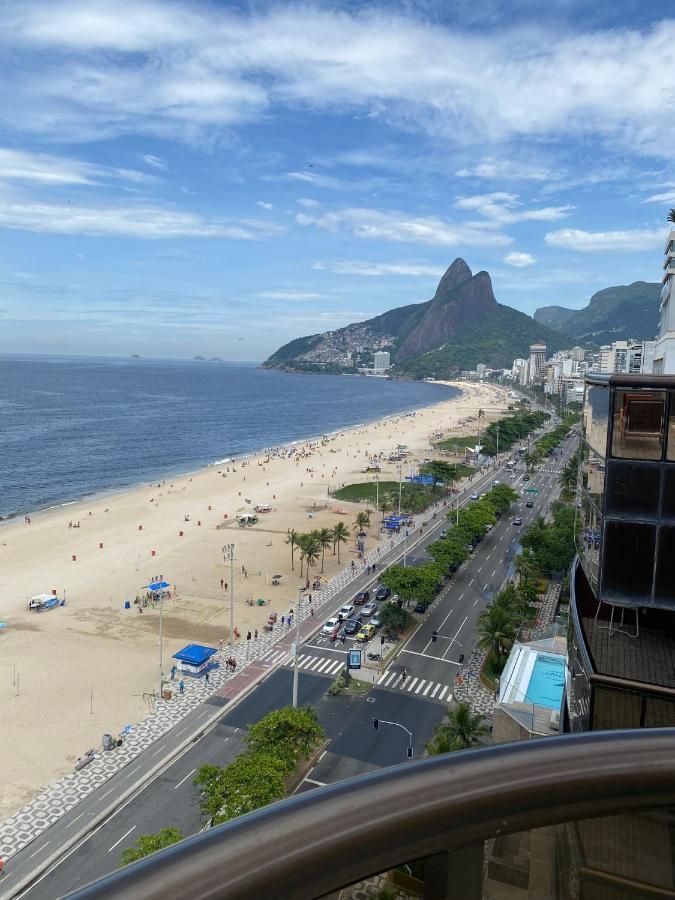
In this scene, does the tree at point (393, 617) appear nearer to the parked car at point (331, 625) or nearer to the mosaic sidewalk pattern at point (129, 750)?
the parked car at point (331, 625)

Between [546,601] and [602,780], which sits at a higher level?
[602,780]

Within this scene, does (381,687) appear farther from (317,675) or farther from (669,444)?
(669,444)

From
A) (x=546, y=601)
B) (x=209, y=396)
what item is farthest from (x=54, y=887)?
(x=209, y=396)

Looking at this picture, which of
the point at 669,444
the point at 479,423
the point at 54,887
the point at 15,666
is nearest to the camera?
the point at 669,444

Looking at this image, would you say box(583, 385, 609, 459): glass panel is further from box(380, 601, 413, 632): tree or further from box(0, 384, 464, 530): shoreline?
box(0, 384, 464, 530): shoreline

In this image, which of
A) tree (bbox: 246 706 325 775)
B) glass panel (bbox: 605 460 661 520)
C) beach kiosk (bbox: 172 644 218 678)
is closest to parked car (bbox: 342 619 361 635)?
beach kiosk (bbox: 172 644 218 678)
